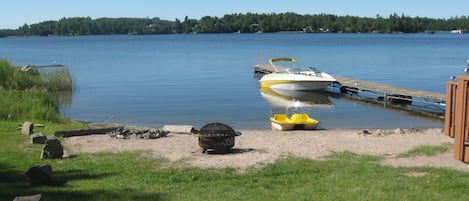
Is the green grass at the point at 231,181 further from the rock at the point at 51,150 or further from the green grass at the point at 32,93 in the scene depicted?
the green grass at the point at 32,93

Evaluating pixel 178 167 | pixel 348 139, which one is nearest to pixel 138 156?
pixel 178 167

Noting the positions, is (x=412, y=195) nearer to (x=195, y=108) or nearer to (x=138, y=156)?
(x=138, y=156)

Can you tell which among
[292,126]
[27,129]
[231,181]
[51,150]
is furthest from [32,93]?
[231,181]

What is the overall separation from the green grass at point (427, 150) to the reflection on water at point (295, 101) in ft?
48.1

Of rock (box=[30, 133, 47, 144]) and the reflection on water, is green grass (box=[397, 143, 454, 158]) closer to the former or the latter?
rock (box=[30, 133, 47, 144])

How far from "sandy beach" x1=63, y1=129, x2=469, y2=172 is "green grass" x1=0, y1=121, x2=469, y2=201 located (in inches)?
22.0

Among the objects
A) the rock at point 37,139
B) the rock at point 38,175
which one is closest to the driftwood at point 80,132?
the rock at point 37,139

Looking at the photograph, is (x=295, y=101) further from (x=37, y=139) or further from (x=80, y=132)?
(x=37, y=139)

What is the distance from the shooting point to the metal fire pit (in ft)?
41.4

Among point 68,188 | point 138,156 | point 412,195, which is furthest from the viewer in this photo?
point 138,156

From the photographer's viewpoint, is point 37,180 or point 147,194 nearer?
point 147,194

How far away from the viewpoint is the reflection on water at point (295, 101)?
1169 inches

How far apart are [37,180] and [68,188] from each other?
1.79 feet

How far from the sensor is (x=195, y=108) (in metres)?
29.1
